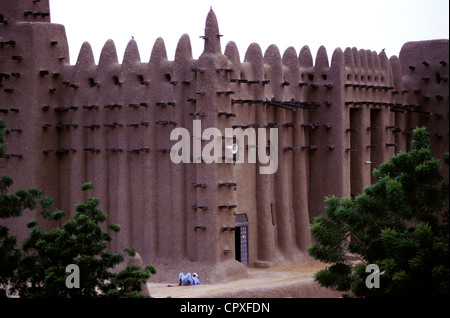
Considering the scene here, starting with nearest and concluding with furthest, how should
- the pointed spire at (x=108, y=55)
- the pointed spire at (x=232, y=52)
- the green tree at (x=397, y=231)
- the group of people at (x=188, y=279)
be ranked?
the green tree at (x=397, y=231)
the group of people at (x=188, y=279)
the pointed spire at (x=232, y=52)
the pointed spire at (x=108, y=55)

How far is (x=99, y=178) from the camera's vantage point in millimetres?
33688

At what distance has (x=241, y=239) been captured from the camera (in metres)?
32.8

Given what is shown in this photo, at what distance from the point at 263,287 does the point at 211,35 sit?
8511mm

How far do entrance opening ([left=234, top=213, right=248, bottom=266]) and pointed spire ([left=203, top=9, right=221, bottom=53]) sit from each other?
17.2 feet

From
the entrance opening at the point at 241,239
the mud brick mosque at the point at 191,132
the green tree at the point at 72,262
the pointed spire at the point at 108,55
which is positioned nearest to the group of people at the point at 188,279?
the mud brick mosque at the point at 191,132

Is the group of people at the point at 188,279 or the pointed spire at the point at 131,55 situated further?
the pointed spire at the point at 131,55

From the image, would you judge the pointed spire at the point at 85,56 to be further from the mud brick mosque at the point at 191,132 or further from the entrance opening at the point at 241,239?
the entrance opening at the point at 241,239

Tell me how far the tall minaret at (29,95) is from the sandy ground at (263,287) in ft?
20.2

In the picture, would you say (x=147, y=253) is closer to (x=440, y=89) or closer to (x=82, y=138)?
(x=82, y=138)

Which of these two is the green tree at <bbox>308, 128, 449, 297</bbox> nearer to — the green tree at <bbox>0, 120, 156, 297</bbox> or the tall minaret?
the green tree at <bbox>0, 120, 156, 297</bbox>

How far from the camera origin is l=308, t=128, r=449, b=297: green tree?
23156mm

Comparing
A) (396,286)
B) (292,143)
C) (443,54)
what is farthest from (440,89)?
(396,286)

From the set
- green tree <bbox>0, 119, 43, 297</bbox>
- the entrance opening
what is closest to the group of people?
the entrance opening

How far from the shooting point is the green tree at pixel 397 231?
23156mm
